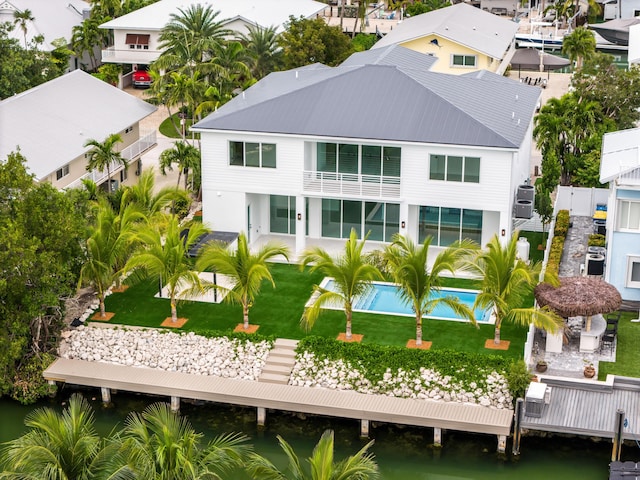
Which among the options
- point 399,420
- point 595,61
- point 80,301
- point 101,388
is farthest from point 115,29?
point 399,420

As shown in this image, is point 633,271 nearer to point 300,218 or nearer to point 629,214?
point 629,214

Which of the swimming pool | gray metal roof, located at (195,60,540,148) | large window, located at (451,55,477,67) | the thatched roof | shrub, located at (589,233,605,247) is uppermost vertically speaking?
large window, located at (451,55,477,67)

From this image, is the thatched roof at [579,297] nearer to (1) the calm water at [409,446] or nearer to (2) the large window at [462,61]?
(1) the calm water at [409,446]

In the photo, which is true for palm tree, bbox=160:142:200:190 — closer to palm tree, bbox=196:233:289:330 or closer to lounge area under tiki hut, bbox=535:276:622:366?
palm tree, bbox=196:233:289:330

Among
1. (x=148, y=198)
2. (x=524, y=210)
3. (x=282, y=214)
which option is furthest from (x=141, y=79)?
(x=524, y=210)

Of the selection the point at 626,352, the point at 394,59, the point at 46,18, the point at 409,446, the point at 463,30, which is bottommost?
the point at 409,446

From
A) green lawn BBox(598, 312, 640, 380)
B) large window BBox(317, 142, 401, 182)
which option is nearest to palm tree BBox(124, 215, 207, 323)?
large window BBox(317, 142, 401, 182)

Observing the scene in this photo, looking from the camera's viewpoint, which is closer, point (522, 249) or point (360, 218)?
point (522, 249)
